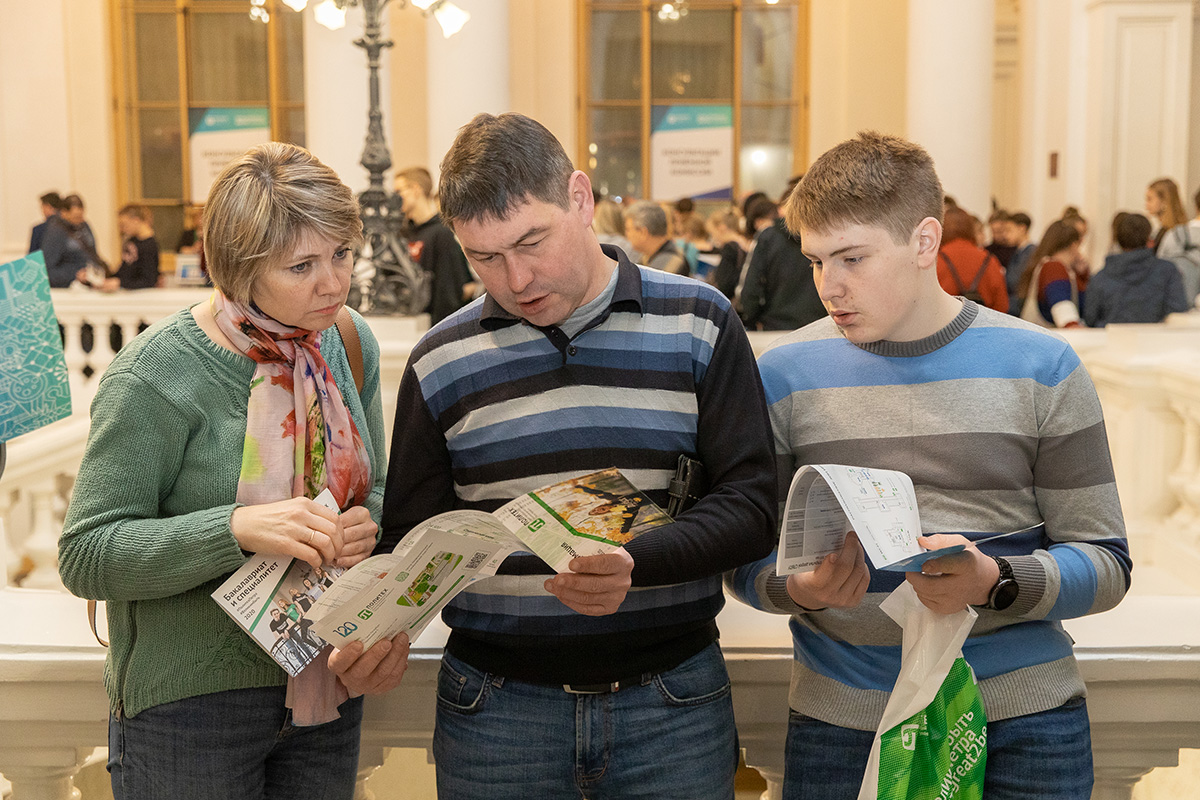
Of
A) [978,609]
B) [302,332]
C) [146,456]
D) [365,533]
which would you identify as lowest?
[978,609]

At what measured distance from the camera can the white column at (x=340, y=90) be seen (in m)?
8.82

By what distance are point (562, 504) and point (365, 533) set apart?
1.37 ft

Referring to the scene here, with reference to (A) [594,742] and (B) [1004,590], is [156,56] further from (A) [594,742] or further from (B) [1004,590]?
(B) [1004,590]

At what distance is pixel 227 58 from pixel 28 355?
1418 centimetres

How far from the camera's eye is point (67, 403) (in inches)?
83.6

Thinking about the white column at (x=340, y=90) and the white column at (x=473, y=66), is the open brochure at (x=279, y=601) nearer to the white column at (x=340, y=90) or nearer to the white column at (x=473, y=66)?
the white column at (x=340, y=90)

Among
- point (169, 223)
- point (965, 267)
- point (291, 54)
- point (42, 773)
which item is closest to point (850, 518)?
point (42, 773)

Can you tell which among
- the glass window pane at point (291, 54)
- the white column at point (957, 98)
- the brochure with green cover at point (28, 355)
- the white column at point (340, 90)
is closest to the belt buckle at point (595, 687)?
the brochure with green cover at point (28, 355)

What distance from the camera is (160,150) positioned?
49.6 ft

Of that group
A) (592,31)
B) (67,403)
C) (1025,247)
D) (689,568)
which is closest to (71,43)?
(592,31)

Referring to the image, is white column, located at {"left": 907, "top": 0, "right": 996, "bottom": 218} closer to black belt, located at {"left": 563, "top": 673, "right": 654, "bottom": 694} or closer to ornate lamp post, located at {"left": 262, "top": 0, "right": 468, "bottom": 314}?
ornate lamp post, located at {"left": 262, "top": 0, "right": 468, "bottom": 314}

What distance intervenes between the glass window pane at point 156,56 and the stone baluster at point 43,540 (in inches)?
456

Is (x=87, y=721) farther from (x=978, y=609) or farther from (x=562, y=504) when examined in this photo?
(x=978, y=609)

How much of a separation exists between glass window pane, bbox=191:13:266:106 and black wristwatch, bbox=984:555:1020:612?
1491 cm
